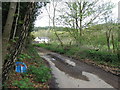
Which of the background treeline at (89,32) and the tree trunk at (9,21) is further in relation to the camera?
the background treeline at (89,32)

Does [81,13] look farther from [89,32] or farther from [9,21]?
[9,21]

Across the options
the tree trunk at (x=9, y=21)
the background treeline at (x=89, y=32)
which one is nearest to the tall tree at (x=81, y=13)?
the background treeline at (x=89, y=32)

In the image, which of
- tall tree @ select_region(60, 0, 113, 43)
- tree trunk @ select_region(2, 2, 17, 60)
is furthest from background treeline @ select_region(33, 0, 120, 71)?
tree trunk @ select_region(2, 2, 17, 60)

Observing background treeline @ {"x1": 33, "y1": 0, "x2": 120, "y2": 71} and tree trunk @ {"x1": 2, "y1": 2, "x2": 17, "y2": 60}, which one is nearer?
tree trunk @ {"x1": 2, "y1": 2, "x2": 17, "y2": 60}

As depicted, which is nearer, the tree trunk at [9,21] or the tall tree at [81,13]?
the tree trunk at [9,21]

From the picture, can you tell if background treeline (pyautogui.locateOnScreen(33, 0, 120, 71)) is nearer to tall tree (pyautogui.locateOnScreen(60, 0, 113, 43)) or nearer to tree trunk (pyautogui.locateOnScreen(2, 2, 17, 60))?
tall tree (pyautogui.locateOnScreen(60, 0, 113, 43))

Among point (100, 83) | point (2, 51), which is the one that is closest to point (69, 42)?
A: point (100, 83)

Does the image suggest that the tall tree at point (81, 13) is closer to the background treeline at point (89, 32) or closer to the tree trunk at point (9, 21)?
the background treeline at point (89, 32)

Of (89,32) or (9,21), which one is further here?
(89,32)

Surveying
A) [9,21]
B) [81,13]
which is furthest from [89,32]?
[9,21]

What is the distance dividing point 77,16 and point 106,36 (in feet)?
18.4

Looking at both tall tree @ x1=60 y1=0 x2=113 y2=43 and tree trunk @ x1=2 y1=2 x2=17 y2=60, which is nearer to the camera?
tree trunk @ x1=2 y1=2 x2=17 y2=60

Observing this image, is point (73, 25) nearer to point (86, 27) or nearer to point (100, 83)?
point (86, 27)

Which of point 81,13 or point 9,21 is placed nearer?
point 9,21
